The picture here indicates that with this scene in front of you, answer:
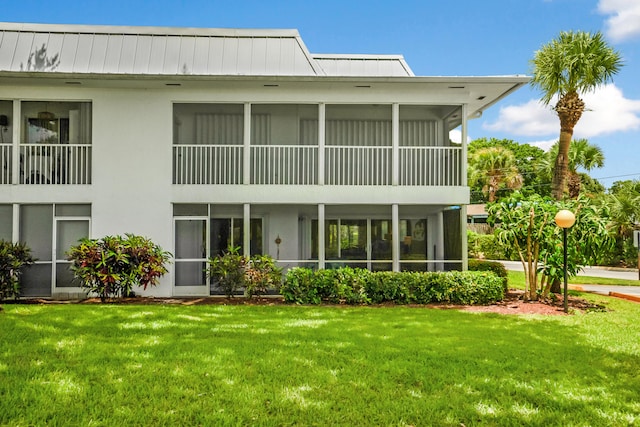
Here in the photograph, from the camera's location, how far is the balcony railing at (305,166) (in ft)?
43.8

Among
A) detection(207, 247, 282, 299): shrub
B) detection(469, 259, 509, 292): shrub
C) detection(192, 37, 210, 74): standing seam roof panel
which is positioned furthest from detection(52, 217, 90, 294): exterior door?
detection(469, 259, 509, 292): shrub

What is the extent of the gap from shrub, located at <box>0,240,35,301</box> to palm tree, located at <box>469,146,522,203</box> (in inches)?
1277

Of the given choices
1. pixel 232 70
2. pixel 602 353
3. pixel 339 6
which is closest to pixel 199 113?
pixel 232 70

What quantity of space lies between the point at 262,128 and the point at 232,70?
1801 mm

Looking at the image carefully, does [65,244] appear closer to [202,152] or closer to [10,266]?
[10,266]

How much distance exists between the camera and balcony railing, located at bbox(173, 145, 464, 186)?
13336mm

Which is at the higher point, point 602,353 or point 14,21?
point 14,21

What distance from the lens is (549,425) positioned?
456cm

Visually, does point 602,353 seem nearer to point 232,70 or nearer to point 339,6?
point 232,70

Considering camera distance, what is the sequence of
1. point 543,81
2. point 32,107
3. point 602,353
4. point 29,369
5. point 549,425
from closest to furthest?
1. point 549,425
2. point 29,369
3. point 602,353
4. point 32,107
5. point 543,81

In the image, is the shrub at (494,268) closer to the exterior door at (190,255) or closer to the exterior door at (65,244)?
the exterior door at (190,255)

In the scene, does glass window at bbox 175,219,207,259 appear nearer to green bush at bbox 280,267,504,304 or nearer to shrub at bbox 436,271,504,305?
green bush at bbox 280,267,504,304

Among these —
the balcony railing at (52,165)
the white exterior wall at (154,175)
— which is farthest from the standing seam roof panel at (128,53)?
the balcony railing at (52,165)

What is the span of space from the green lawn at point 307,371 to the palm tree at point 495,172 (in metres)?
30.4
